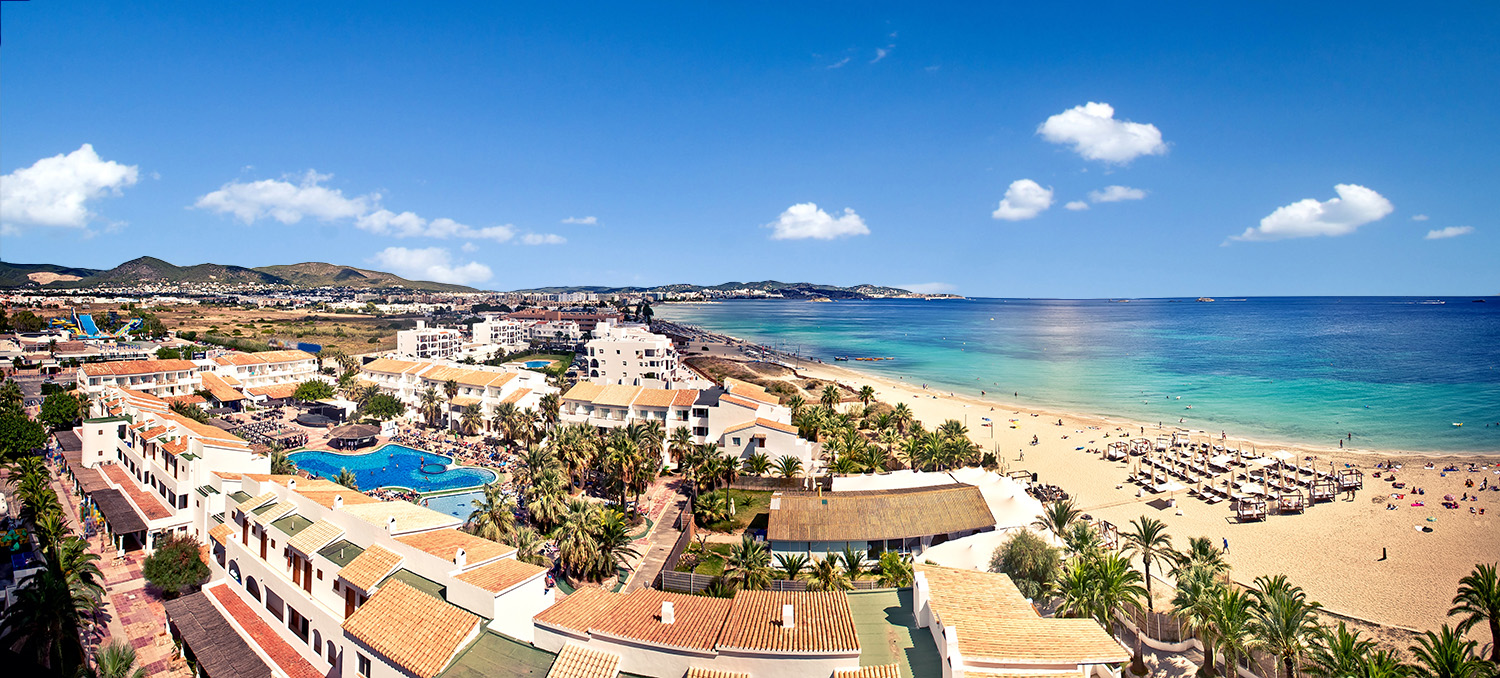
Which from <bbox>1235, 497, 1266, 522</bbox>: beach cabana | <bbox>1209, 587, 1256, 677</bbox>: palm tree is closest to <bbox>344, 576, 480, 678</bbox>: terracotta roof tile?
<bbox>1209, 587, 1256, 677</bbox>: palm tree

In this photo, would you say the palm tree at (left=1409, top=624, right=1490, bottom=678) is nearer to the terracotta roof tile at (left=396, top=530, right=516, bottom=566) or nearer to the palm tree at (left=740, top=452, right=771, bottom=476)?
the terracotta roof tile at (left=396, top=530, right=516, bottom=566)

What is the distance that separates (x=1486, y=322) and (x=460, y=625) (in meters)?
277

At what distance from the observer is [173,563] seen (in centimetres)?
2689

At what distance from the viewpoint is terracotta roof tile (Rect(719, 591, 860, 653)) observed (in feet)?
51.6

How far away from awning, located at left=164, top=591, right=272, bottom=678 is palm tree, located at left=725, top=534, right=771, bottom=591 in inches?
605

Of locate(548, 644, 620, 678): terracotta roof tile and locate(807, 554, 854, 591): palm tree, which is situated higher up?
locate(548, 644, 620, 678): terracotta roof tile

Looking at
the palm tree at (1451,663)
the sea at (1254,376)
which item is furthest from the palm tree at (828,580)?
the sea at (1254,376)

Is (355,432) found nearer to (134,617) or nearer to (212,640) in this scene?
(134,617)

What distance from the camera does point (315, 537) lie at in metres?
22.5

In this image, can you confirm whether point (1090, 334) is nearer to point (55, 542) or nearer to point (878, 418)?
point (878, 418)

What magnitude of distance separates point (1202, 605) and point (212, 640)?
3275 cm

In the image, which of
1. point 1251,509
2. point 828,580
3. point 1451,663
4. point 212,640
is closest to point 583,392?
point 212,640

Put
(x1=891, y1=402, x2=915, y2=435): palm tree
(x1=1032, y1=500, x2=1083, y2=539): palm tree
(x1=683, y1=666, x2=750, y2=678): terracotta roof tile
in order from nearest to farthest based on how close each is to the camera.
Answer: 1. (x1=683, y1=666, x2=750, y2=678): terracotta roof tile
2. (x1=1032, y1=500, x2=1083, y2=539): palm tree
3. (x1=891, y1=402, x2=915, y2=435): palm tree

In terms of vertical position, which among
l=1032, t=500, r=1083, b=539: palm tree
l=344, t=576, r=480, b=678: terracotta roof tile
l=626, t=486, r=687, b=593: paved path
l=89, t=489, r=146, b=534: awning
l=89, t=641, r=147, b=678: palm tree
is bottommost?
l=626, t=486, r=687, b=593: paved path
